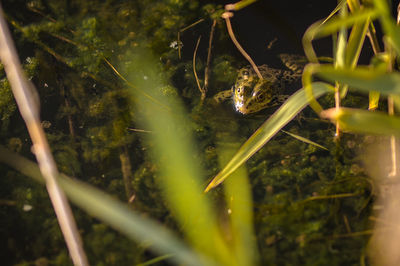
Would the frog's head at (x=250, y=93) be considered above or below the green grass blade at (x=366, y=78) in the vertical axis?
above

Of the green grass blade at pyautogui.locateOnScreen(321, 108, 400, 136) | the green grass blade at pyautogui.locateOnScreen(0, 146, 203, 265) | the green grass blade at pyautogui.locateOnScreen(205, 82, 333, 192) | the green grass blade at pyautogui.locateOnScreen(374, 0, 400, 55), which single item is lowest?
the green grass blade at pyautogui.locateOnScreen(0, 146, 203, 265)

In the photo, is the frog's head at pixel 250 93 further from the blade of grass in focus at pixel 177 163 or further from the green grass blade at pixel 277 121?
the green grass blade at pixel 277 121

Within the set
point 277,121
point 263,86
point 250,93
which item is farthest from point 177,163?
point 263,86

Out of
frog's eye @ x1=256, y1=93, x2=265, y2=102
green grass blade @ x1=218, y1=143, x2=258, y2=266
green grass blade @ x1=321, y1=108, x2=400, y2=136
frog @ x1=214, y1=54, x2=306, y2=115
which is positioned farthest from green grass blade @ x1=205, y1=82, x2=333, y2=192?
frog's eye @ x1=256, y1=93, x2=265, y2=102

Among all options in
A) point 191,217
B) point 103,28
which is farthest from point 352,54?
point 103,28

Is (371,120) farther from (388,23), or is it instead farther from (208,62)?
(208,62)

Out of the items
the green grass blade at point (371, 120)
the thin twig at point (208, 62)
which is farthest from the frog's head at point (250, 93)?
the green grass blade at point (371, 120)

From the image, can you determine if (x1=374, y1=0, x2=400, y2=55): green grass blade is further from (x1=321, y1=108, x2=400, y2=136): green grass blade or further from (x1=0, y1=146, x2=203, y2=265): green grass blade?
(x1=0, y1=146, x2=203, y2=265): green grass blade
